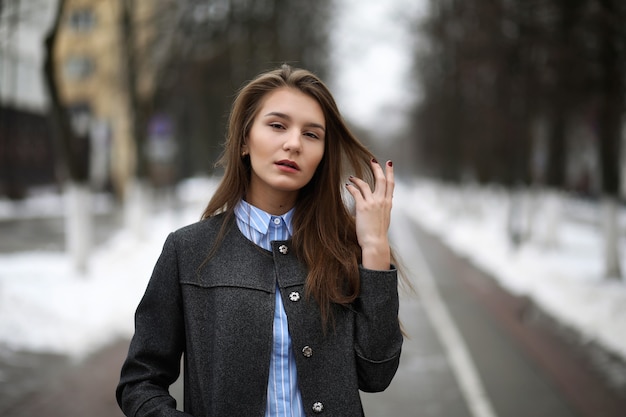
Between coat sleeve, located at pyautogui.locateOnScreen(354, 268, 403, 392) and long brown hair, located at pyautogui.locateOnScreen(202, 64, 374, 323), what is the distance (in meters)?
0.06

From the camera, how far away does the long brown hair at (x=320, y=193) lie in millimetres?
2139

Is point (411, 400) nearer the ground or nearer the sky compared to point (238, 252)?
nearer the ground

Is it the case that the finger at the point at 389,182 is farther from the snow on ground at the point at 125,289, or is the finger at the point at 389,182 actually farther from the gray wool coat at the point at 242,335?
the snow on ground at the point at 125,289

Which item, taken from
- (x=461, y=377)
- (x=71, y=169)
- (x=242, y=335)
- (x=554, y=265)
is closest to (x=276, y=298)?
(x=242, y=335)

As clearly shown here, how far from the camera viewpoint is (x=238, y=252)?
2.16m

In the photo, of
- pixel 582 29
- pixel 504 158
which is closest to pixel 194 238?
pixel 582 29

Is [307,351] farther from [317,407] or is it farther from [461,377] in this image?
[461,377]

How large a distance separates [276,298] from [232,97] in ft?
4.71

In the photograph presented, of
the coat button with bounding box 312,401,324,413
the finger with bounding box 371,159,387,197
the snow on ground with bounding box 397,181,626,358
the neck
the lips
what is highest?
the lips

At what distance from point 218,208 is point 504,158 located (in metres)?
22.4

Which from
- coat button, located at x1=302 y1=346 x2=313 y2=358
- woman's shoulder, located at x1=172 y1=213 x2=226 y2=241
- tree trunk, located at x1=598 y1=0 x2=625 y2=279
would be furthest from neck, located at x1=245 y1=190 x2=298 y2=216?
tree trunk, located at x1=598 y1=0 x2=625 y2=279

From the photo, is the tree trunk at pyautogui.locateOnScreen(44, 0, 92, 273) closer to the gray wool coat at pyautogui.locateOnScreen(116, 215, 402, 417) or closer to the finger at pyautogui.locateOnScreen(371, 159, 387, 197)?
the gray wool coat at pyautogui.locateOnScreen(116, 215, 402, 417)

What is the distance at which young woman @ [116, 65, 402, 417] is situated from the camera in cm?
205

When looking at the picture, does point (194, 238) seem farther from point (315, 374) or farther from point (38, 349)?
point (38, 349)
